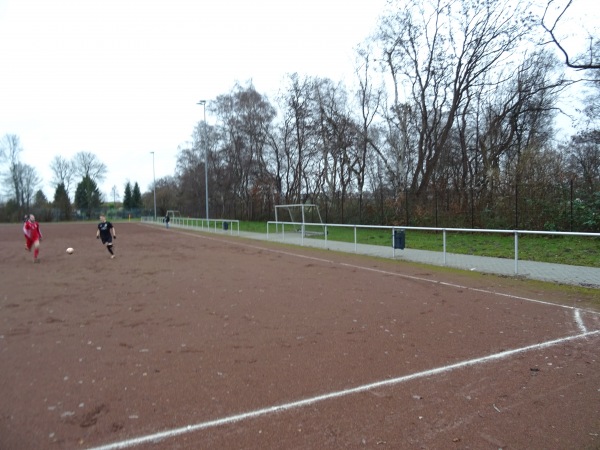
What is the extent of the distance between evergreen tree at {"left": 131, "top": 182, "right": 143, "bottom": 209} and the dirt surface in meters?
109

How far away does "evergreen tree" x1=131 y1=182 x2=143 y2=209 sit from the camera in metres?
112

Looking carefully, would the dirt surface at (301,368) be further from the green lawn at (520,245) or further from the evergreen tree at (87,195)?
the evergreen tree at (87,195)

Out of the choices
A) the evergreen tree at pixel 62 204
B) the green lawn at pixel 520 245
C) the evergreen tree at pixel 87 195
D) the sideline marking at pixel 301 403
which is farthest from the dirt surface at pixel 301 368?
the evergreen tree at pixel 87 195

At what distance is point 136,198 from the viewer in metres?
115

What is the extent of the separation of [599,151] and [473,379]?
3010 centimetres

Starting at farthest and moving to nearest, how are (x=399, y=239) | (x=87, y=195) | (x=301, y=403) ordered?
(x=87, y=195) < (x=399, y=239) < (x=301, y=403)

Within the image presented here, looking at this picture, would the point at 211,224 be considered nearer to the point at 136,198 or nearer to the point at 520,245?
the point at 520,245

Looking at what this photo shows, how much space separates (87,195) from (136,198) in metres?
23.1

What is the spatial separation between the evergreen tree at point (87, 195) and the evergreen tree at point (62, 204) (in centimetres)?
433

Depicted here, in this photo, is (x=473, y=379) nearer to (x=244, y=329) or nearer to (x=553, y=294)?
(x=244, y=329)

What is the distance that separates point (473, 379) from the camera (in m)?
4.25

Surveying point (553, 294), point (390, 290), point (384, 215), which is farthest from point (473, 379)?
point (384, 215)

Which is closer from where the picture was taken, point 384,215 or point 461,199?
point 461,199

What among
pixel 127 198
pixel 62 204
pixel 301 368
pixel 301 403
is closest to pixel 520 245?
pixel 301 368
